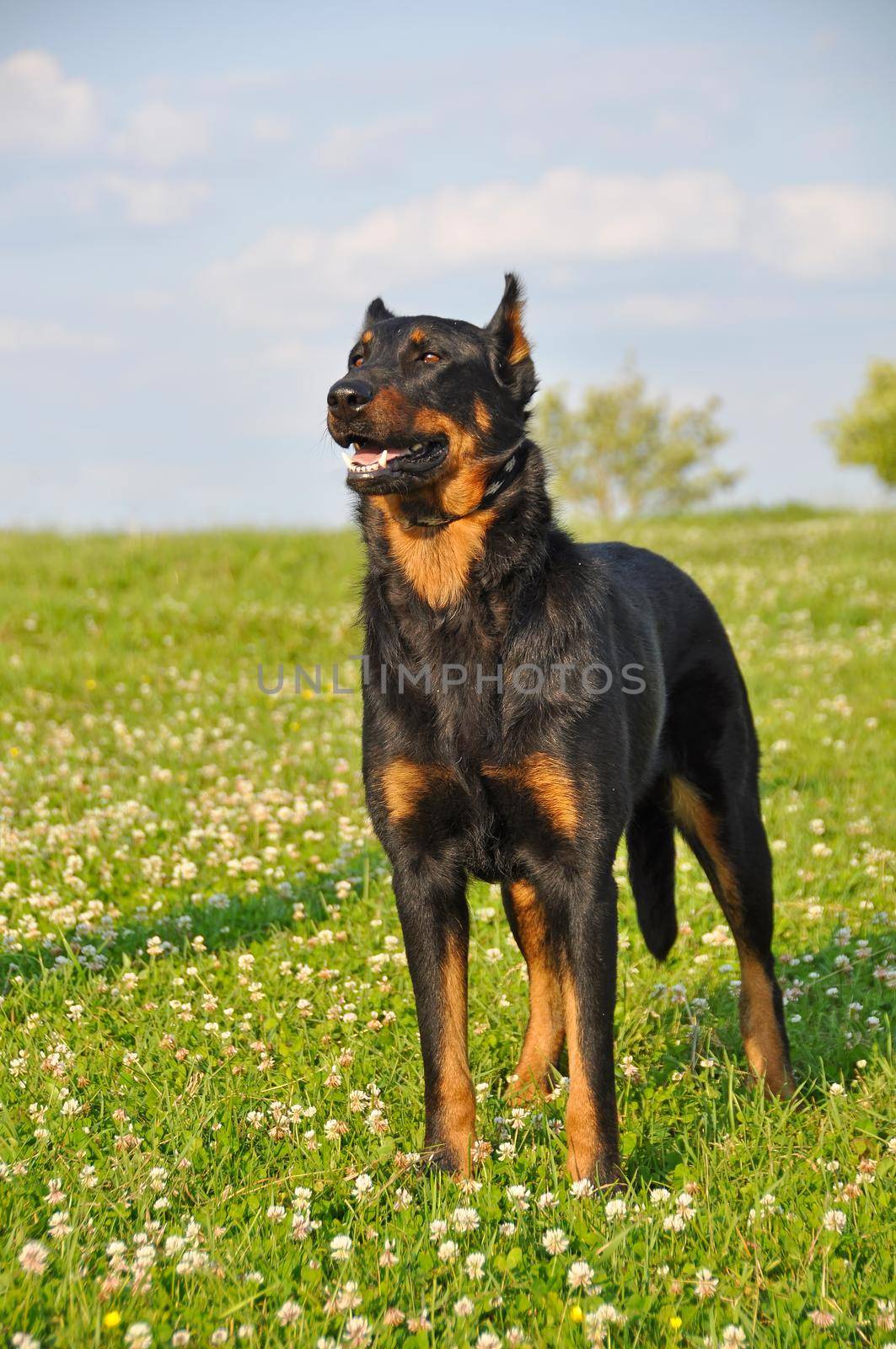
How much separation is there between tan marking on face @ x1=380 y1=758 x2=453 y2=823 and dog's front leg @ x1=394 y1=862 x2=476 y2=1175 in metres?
0.20

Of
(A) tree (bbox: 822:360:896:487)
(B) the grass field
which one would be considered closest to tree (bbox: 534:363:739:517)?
(A) tree (bbox: 822:360:896:487)

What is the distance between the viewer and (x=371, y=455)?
4281 millimetres

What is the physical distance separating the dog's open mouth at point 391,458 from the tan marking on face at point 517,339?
1.83 feet

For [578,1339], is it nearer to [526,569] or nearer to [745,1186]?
[745,1186]

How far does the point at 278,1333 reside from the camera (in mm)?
2936

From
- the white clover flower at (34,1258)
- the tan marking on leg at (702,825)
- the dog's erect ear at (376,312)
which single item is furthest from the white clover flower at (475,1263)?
the dog's erect ear at (376,312)

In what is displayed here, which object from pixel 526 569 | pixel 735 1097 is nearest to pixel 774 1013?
pixel 735 1097

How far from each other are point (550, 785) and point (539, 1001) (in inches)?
48.5

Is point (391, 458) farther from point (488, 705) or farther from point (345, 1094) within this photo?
point (345, 1094)

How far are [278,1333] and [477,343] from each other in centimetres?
333

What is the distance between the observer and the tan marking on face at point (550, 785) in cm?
404

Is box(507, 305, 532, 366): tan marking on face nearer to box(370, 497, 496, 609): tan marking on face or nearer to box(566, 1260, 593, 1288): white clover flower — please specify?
box(370, 497, 496, 609): tan marking on face

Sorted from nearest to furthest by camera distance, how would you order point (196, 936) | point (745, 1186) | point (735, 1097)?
point (745, 1186), point (735, 1097), point (196, 936)

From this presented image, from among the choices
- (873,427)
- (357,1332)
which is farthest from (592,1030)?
(873,427)
